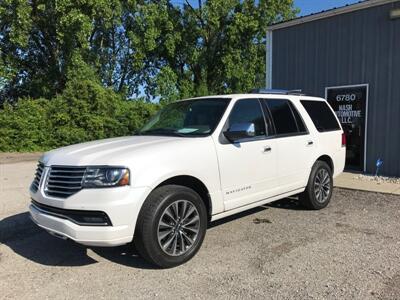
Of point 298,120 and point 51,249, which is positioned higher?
point 298,120

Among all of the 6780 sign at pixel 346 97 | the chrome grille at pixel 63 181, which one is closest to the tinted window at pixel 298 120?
the chrome grille at pixel 63 181

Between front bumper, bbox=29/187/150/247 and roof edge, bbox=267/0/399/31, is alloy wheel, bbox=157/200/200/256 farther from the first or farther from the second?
roof edge, bbox=267/0/399/31

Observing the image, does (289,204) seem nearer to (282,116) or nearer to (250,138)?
(282,116)

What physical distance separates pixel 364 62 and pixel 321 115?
4494 mm

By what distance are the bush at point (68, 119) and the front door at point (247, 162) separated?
13.0 meters

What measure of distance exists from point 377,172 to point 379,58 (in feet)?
9.50

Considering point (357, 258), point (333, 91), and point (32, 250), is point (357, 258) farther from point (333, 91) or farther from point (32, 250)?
point (333, 91)

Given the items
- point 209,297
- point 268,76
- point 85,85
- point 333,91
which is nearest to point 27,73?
point 85,85

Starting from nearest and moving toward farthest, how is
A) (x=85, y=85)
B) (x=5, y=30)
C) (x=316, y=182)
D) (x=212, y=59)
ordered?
1. (x=316, y=182)
2. (x=85, y=85)
3. (x=5, y=30)
4. (x=212, y=59)

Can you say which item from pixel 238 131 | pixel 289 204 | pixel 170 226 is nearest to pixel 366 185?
pixel 289 204

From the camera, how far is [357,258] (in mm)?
4773

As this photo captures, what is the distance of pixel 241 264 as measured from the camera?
4645 millimetres

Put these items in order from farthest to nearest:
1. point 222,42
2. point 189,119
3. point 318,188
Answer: point 222,42
point 318,188
point 189,119

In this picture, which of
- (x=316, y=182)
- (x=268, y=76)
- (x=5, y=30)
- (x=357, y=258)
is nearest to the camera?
(x=357, y=258)
